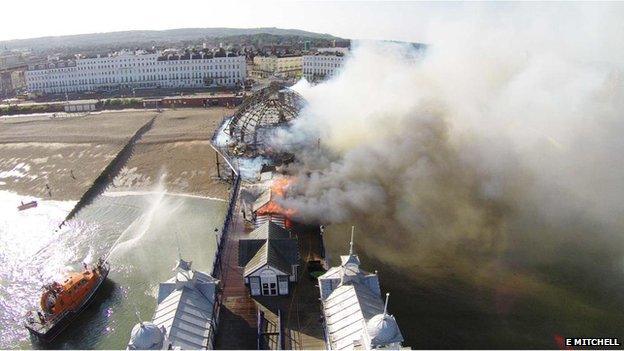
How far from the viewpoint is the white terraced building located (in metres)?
106

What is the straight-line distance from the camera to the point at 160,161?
56.8 m

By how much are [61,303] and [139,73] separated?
3613 inches

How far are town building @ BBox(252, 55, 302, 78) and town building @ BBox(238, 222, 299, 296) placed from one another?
95887 mm

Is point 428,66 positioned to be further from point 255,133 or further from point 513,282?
point 513,282

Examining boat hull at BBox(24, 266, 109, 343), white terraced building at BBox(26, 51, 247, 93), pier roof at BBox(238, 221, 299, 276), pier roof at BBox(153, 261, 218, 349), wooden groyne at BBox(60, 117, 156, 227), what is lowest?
boat hull at BBox(24, 266, 109, 343)

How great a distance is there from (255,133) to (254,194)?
1806 cm

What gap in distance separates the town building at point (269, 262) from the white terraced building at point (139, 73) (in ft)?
280

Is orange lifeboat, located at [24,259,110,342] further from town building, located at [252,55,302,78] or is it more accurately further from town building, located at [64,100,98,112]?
town building, located at [252,55,302,78]

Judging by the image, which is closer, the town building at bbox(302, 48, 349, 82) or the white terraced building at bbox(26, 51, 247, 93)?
the town building at bbox(302, 48, 349, 82)

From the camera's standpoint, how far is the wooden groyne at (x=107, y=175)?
4618 cm

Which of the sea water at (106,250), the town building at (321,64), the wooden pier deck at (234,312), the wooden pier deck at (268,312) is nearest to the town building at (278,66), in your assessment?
the town building at (321,64)

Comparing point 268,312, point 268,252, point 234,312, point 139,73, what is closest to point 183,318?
point 234,312

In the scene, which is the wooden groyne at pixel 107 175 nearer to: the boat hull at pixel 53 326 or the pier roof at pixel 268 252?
the boat hull at pixel 53 326

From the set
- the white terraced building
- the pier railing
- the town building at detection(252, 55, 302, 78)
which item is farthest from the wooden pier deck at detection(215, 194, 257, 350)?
the town building at detection(252, 55, 302, 78)
